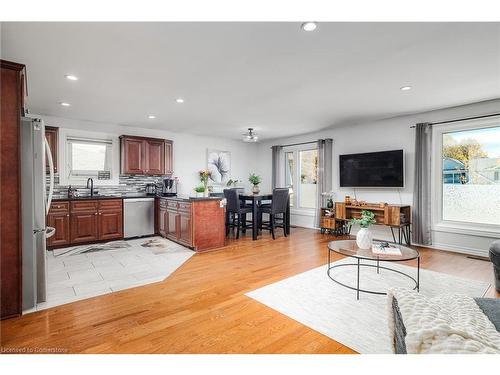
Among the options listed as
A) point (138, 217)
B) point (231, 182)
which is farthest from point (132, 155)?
point (231, 182)

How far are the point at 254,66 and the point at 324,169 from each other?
3852mm

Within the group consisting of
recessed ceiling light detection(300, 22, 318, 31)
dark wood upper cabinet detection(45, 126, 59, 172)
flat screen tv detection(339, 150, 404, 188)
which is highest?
recessed ceiling light detection(300, 22, 318, 31)

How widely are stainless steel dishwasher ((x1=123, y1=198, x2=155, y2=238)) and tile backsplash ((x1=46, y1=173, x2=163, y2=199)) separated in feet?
2.04

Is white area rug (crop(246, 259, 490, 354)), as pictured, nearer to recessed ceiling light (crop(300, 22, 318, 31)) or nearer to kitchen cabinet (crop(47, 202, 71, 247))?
recessed ceiling light (crop(300, 22, 318, 31))

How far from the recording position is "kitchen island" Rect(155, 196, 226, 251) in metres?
4.40

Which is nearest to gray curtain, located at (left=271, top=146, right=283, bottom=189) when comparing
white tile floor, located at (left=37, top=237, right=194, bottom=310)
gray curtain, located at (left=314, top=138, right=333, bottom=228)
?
gray curtain, located at (left=314, top=138, right=333, bottom=228)

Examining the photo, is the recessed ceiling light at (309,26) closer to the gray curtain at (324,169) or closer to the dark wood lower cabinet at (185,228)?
the dark wood lower cabinet at (185,228)

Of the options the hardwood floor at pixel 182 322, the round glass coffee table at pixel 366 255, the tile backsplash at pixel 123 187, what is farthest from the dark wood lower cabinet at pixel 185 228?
the round glass coffee table at pixel 366 255

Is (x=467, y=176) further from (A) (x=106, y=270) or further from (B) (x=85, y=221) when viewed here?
(B) (x=85, y=221)

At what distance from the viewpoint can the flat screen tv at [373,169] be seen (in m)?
4.94
